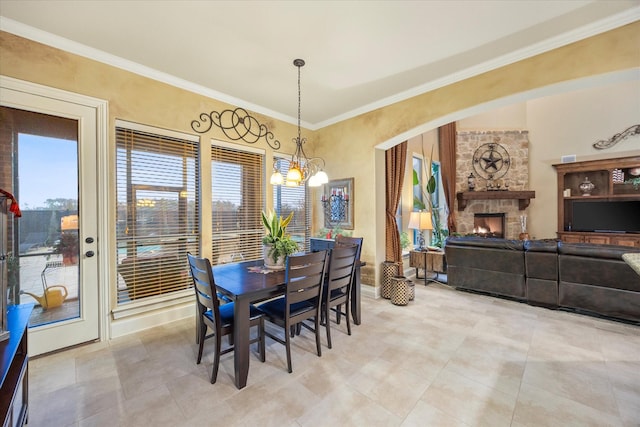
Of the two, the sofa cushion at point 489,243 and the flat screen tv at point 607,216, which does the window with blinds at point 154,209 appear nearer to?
the sofa cushion at point 489,243

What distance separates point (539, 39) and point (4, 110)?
492 cm

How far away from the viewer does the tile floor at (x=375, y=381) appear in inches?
65.1

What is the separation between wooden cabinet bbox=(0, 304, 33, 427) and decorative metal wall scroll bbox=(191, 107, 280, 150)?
2513mm

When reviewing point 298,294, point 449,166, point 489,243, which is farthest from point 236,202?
point 449,166

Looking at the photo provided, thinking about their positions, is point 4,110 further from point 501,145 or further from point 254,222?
point 501,145

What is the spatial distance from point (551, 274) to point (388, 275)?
2020 mm

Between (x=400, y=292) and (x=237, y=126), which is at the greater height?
(x=237, y=126)

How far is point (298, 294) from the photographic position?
2.15m

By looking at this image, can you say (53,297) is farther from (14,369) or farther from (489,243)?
(489,243)

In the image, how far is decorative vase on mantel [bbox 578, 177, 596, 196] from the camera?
20.7 feet

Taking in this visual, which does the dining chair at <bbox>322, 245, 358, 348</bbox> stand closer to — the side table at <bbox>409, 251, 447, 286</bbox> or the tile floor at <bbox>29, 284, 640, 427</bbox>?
the tile floor at <bbox>29, 284, 640, 427</bbox>

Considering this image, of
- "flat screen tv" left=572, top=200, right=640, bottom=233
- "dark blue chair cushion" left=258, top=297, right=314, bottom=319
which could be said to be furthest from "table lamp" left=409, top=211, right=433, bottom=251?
"flat screen tv" left=572, top=200, right=640, bottom=233

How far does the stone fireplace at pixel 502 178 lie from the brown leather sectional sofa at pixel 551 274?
10.2 ft

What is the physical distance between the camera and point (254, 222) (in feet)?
13.1
